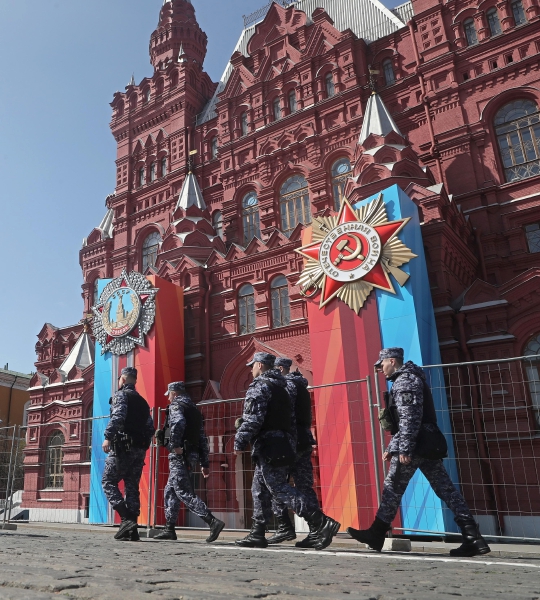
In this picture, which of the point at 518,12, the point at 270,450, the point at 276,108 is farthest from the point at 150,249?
the point at 270,450

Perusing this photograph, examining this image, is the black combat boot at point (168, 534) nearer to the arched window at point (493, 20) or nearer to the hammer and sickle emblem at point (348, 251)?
the hammer and sickle emblem at point (348, 251)

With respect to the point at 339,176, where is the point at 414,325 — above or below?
below

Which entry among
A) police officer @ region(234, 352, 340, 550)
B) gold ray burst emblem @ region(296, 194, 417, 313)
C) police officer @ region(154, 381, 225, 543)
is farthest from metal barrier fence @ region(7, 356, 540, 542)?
police officer @ region(234, 352, 340, 550)

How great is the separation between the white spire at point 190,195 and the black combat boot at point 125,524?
50.1 feet

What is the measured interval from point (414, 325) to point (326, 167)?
886 cm

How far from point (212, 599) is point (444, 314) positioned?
11698 millimetres

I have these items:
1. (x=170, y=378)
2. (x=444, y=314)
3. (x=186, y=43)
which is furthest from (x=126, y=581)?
(x=186, y=43)

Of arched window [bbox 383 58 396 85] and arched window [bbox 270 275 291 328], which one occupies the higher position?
arched window [bbox 383 58 396 85]

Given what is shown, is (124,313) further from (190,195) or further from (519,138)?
(519,138)

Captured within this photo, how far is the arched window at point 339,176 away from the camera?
712 inches

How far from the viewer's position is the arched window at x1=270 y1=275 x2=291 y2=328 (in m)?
16.3

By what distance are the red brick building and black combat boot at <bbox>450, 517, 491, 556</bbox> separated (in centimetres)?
819

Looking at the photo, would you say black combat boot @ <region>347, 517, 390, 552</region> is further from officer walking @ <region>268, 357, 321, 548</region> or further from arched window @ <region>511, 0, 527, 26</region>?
arched window @ <region>511, 0, 527, 26</region>

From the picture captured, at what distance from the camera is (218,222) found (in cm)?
2170
